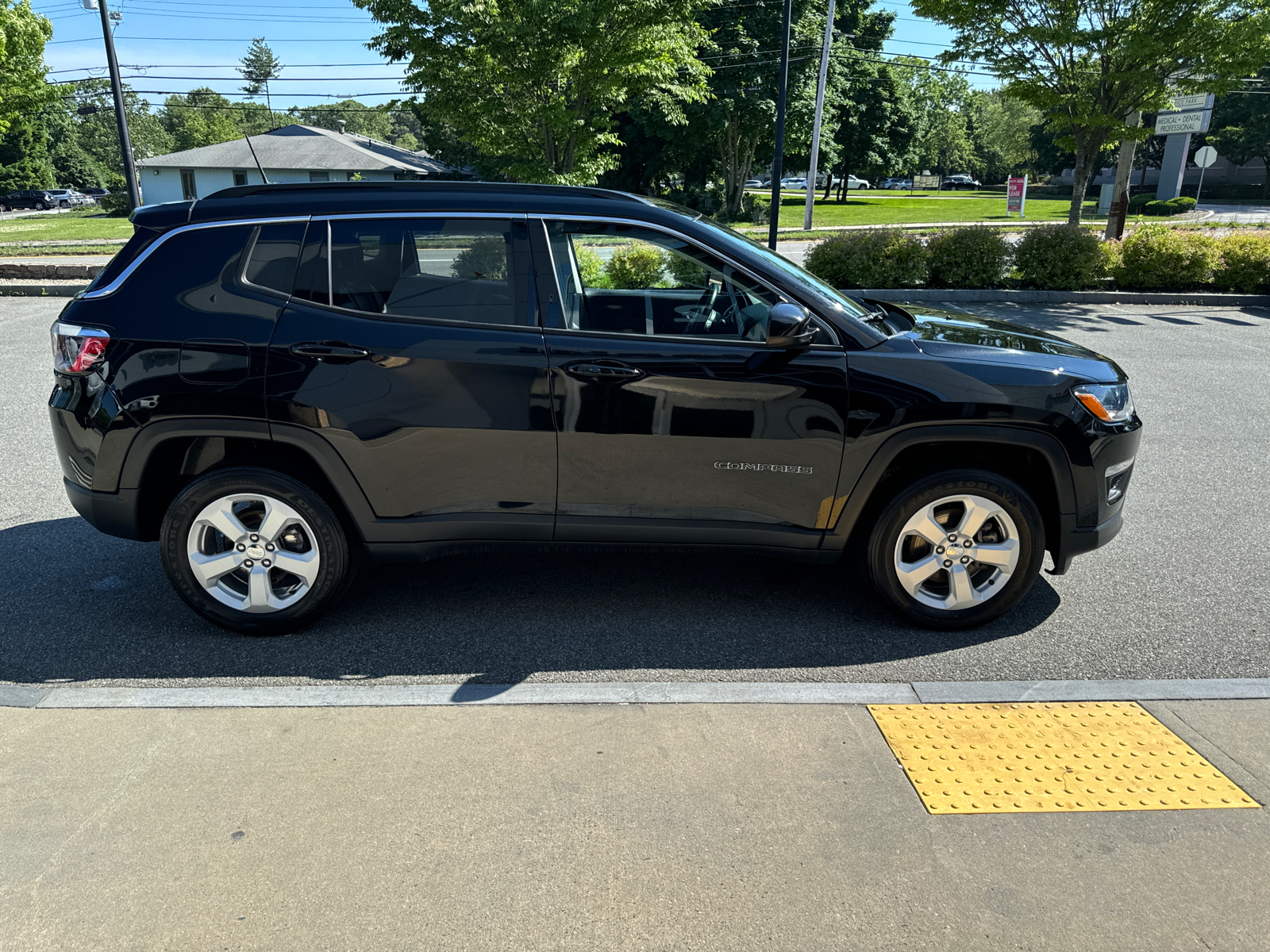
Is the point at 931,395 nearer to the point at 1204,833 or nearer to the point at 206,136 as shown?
the point at 1204,833

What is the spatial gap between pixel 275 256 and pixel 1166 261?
1478 cm

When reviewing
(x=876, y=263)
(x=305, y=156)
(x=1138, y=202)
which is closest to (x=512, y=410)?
(x=876, y=263)

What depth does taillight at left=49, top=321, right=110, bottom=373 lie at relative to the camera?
3695mm

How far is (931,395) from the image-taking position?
3.68 meters

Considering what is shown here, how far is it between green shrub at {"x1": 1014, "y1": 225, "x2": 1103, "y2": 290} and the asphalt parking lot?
32.1 feet

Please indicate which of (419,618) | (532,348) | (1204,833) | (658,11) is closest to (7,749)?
(419,618)

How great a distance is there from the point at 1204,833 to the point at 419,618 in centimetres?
307

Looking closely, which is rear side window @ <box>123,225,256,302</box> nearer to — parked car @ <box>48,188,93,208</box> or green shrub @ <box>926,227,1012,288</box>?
green shrub @ <box>926,227,1012,288</box>

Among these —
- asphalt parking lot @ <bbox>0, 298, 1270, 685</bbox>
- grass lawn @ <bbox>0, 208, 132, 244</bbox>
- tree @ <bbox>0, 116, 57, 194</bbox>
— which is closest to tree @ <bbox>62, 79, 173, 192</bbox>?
tree @ <bbox>0, 116, 57, 194</bbox>

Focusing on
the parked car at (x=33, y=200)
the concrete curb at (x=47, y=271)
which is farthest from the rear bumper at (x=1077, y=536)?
the parked car at (x=33, y=200)

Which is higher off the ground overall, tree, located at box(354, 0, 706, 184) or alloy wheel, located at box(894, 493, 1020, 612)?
tree, located at box(354, 0, 706, 184)

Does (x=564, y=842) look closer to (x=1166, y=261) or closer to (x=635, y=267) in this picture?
(x=635, y=267)

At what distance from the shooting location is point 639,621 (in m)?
4.17

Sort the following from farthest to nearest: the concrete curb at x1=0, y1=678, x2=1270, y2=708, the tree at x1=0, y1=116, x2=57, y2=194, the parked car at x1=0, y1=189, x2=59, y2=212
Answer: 1. the tree at x1=0, y1=116, x2=57, y2=194
2. the parked car at x1=0, y1=189, x2=59, y2=212
3. the concrete curb at x1=0, y1=678, x2=1270, y2=708
